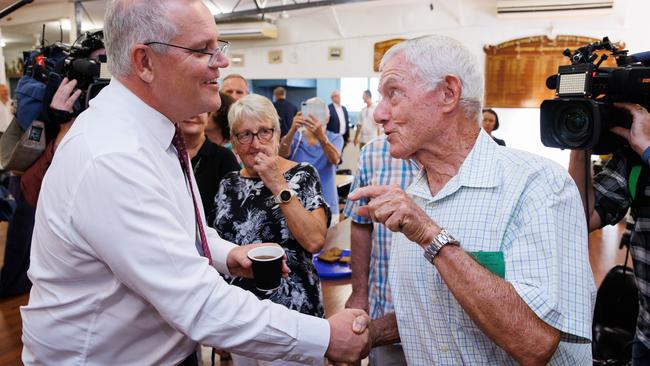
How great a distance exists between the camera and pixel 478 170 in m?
1.21

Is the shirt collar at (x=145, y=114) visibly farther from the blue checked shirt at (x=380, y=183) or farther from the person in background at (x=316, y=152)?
the person in background at (x=316, y=152)

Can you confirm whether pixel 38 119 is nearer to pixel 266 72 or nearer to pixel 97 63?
pixel 97 63

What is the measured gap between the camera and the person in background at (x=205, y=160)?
7.64 ft

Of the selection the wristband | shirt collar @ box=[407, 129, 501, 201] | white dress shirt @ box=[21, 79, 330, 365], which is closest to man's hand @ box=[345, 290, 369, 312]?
white dress shirt @ box=[21, 79, 330, 365]

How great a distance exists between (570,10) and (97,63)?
8.14m

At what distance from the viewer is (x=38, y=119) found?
7.23 feet

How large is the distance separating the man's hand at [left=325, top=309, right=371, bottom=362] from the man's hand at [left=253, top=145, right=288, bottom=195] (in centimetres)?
66

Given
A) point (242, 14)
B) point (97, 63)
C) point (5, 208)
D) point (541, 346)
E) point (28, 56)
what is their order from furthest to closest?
point (242, 14) < point (5, 208) < point (28, 56) < point (97, 63) < point (541, 346)

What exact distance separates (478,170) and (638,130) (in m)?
0.77

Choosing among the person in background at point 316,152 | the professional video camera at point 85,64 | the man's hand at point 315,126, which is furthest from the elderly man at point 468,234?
the person in background at point 316,152

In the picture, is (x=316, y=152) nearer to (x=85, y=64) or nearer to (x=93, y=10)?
(x=85, y=64)

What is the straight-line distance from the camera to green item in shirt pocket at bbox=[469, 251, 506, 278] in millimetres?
1109

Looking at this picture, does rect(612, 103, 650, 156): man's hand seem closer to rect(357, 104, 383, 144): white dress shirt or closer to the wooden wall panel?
the wooden wall panel

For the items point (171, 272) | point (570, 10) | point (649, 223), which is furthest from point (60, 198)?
point (570, 10)
